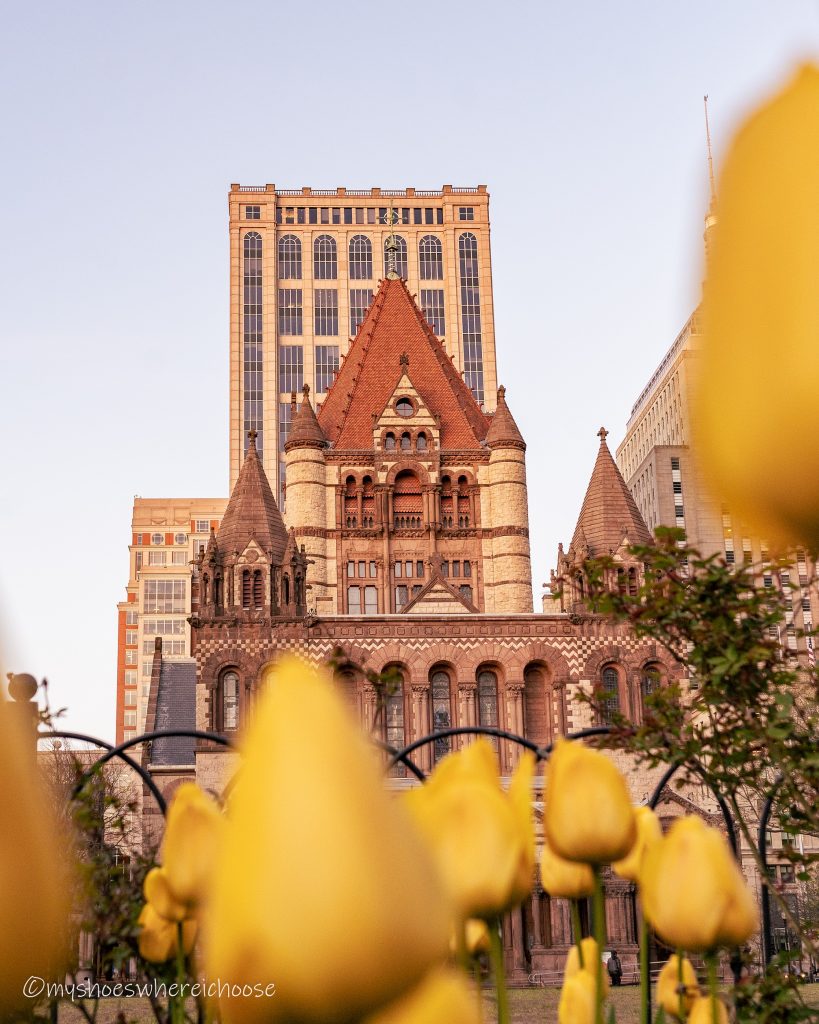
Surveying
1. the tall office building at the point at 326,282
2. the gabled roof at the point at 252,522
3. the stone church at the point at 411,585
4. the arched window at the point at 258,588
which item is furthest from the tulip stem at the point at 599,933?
the tall office building at the point at 326,282

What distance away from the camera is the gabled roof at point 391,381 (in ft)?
167

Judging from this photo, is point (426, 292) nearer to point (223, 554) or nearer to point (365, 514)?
point (365, 514)

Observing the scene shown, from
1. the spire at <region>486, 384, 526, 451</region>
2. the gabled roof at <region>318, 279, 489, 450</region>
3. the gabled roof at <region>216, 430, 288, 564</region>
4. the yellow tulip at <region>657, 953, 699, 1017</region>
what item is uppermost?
the gabled roof at <region>318, 279, 489, 450</region>

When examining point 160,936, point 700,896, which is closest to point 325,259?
point 160,936

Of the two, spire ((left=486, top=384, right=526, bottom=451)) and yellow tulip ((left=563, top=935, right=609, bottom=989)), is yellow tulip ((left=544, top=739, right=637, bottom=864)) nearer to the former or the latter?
yellow tulip ((left=563, top=935, right=609, bottom=989))

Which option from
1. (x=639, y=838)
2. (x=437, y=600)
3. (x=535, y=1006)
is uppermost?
(x=437, y=600)

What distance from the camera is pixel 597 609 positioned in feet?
18.2

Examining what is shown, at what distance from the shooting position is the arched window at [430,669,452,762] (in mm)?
38469

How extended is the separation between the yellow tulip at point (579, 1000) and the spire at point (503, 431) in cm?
4785

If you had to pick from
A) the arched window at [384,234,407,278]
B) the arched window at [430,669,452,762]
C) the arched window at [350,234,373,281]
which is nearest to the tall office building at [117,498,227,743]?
the arched window at [350,234,373,281]

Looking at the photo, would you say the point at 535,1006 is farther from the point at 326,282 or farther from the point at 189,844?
the point at 326,282

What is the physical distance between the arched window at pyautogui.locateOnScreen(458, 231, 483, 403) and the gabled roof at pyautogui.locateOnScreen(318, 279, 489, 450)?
51.6m

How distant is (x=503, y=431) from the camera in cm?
5016

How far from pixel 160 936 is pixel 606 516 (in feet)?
136
